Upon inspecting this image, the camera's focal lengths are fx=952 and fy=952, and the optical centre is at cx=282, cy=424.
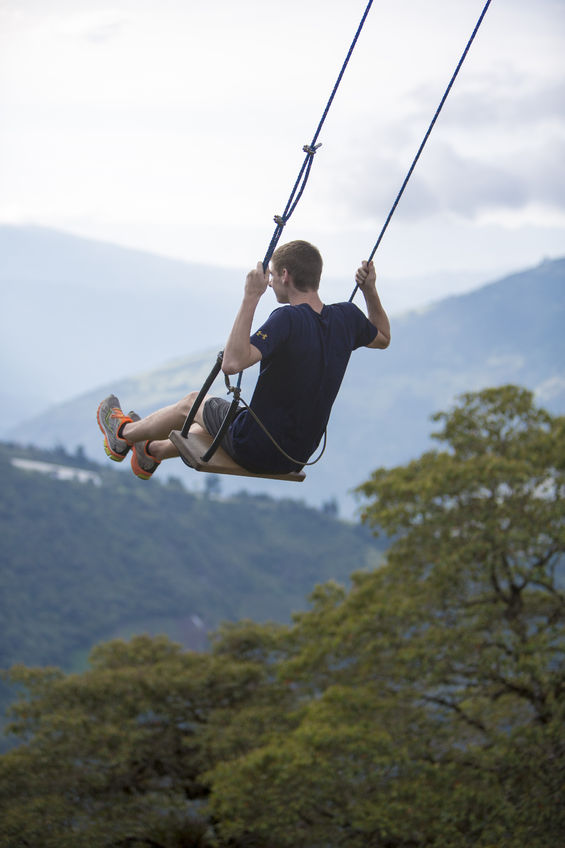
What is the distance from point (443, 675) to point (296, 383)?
9.03 metres

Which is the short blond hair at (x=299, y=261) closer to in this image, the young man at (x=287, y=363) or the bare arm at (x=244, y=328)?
the young man at (x=287, y=363)

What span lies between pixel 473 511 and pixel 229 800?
15.9 ft

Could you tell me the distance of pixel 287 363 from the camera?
13.1 ft

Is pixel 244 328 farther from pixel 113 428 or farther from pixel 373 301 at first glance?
pixel 113 428

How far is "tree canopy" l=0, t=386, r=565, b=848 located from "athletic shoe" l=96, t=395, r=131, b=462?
22.6 feet

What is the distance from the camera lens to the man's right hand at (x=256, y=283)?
365 cm

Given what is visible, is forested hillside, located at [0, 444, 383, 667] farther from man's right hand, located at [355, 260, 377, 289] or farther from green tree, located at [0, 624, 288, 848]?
man's right hand, located at [355, 260, 377, 289]

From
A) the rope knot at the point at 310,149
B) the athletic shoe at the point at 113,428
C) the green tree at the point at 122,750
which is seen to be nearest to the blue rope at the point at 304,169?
the rope knot at the point at 310,149

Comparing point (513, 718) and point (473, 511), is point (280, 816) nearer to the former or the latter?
point (513, 718)

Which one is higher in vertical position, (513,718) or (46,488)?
(46,488)

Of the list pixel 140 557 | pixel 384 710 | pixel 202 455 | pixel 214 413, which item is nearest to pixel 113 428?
pixel 214 413

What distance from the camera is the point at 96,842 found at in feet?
37.1

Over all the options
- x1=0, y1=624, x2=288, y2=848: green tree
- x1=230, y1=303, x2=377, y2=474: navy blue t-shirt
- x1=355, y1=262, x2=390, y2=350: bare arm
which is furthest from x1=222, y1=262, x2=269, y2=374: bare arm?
x1=0, y1=624, x2=288, y2=848: green tree

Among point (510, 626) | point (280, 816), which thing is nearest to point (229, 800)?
point (280, 816)
